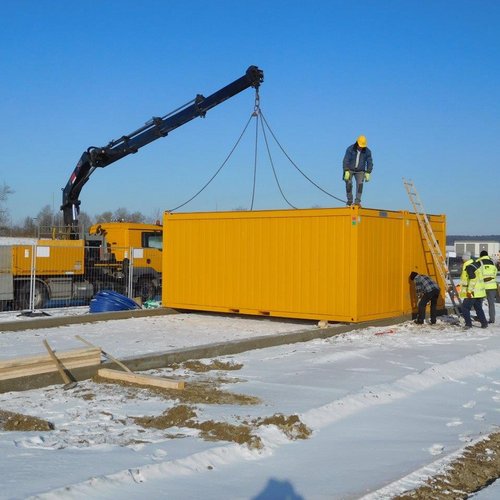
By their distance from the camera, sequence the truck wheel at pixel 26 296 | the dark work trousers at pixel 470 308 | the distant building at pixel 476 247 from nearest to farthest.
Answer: the dark work trousers at pixel 470 308 < the truck wheel at pixel 26 296 < the distant building at pixel 476 247

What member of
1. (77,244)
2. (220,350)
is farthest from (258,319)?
(77,244)

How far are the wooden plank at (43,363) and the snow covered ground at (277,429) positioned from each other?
11.6 inches

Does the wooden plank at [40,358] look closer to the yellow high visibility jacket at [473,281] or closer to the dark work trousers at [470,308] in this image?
the yellow high visibility jacket at [473,281]

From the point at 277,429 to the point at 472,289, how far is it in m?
9.68

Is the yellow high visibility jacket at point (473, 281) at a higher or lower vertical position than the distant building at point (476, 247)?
lower

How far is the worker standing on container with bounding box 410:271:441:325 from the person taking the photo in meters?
15.2

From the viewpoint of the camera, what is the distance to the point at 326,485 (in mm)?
5129

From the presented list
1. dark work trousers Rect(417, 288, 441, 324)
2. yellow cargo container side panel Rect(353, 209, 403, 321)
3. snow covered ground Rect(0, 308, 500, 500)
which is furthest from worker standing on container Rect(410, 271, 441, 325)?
snow covered ground Rect(0, 308, 500, 500)

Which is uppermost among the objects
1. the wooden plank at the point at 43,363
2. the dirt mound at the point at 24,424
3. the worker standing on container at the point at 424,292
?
the worker standing on container at the point at 424,292

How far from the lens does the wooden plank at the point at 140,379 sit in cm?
822

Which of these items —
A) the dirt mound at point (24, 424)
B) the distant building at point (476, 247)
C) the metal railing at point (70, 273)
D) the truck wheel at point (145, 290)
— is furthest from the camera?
the distant building at point (476, 247)

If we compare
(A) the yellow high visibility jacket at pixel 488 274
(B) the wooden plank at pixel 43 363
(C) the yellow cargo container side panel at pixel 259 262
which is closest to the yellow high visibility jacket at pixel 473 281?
(A) the yellow high visibility jacket at pixel 488 274

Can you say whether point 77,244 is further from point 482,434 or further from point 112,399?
point 482,434

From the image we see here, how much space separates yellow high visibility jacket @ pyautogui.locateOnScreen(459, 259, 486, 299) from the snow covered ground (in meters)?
2.89
